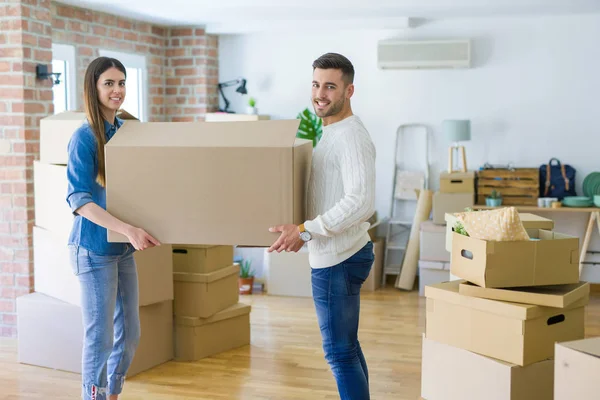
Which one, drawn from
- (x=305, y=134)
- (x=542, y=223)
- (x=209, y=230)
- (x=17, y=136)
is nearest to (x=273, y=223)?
(x=209, y=230)

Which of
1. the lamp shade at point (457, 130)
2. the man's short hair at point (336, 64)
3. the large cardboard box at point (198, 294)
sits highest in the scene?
the man's short hair at point (336, 64)

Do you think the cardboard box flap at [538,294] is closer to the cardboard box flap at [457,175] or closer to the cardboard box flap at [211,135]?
the cardboard box flap at [211,135]

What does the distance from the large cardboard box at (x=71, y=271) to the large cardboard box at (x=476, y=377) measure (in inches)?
58.5

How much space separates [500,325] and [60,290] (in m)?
2.30

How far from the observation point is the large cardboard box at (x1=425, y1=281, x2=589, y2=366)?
2777 mm

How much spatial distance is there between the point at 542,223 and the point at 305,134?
3.04 metres

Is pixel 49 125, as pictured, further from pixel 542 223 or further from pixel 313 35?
pixel 313 35

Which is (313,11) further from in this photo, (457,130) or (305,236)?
(305,236)

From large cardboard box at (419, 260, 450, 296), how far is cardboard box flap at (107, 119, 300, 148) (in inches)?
145

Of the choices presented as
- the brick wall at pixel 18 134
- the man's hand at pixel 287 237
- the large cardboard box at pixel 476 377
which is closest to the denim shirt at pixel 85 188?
the man's hand at pixel 287 237

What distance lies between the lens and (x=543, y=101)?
6.18m

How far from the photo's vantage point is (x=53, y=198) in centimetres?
380

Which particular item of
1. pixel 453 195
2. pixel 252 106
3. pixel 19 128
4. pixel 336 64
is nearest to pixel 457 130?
pixel 453 195

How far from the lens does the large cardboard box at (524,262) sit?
2.82m
